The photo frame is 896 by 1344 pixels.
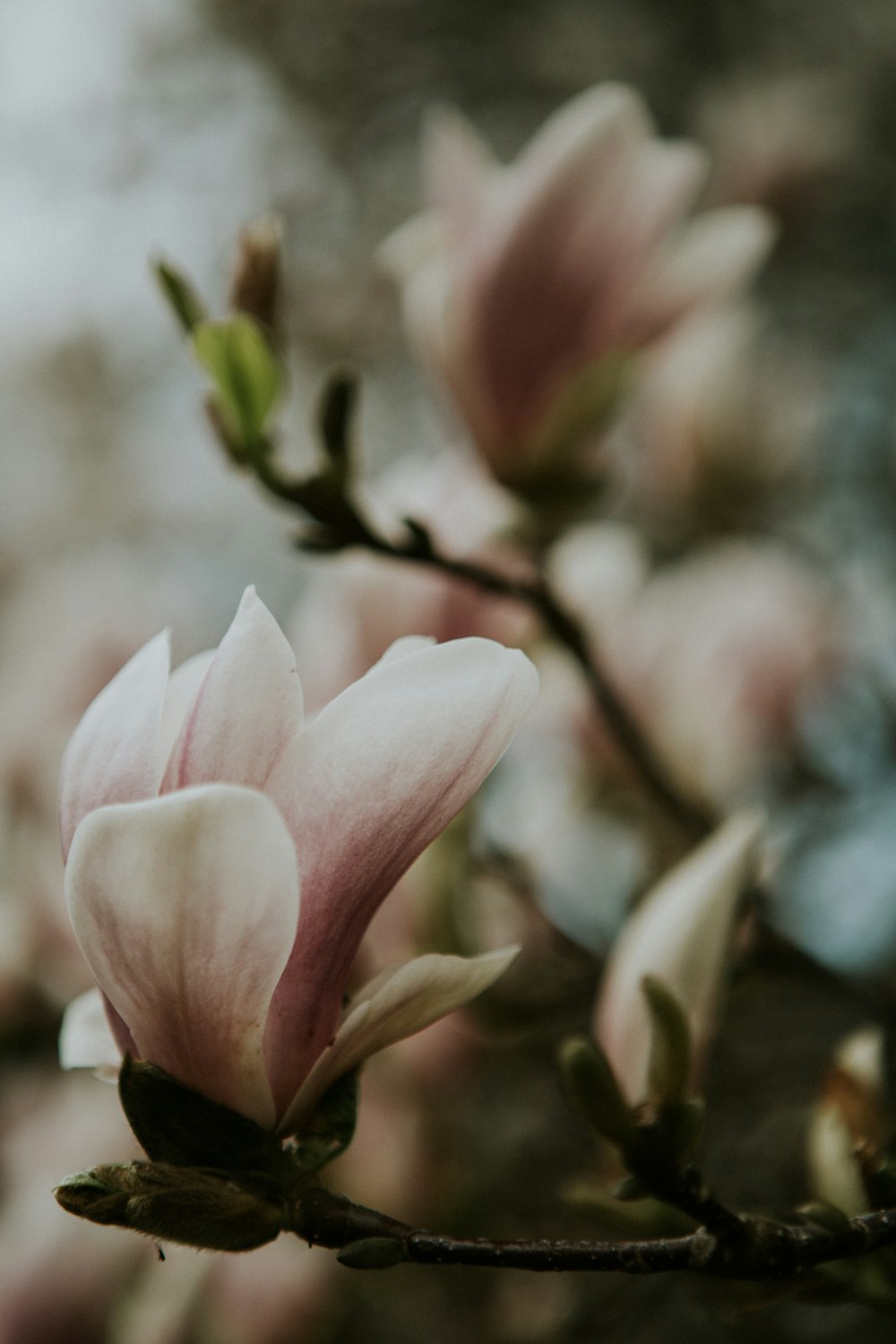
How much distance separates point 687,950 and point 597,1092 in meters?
0.11

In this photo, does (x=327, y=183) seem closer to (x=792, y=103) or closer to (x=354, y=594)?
(x=792, y=103)

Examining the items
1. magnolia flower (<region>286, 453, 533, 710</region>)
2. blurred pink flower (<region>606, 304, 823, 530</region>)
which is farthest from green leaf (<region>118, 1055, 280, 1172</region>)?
blurred pink flower (<region>606, 304, 823, 530</region>)

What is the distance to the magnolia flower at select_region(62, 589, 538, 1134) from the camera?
343 mm

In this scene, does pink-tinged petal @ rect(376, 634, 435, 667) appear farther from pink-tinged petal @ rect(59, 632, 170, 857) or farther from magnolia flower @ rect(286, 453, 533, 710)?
magnolia flower @ rect(286, 453, 533, 710)

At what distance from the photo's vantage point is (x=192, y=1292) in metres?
0.90

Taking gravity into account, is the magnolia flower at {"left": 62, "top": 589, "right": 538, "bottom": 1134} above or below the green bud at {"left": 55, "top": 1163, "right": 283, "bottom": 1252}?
above

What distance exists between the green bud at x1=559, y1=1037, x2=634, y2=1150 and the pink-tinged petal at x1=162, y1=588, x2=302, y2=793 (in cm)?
15

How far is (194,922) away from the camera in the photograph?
351 millimetres

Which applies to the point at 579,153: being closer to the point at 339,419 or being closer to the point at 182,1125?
the point at 339,419

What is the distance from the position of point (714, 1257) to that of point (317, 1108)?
129 mm

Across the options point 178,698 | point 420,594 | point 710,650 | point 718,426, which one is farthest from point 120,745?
point 718,426

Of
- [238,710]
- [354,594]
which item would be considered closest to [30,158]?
[354,594]

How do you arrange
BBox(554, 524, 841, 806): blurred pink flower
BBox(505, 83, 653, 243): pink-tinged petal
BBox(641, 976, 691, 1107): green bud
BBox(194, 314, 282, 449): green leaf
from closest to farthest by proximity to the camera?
BBox(641, 976, 691, 1107): green bud < BBox(194, 314, 282, 449): green leaf < BBox(505, 83, 653, 243): pink-tinged petal < BBox(554, 524, 841, 806): blurred pink flower

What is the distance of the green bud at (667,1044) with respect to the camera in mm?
441
